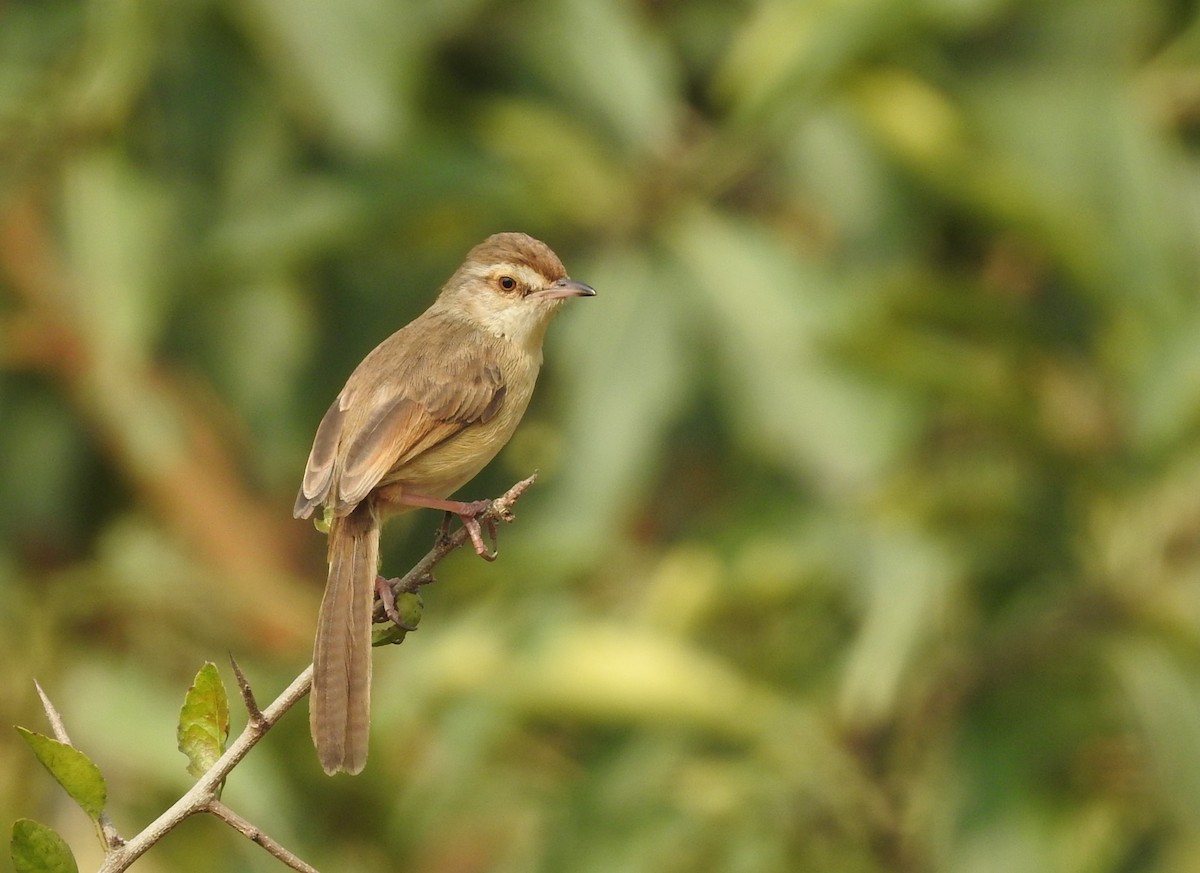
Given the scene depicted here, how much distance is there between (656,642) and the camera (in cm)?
602

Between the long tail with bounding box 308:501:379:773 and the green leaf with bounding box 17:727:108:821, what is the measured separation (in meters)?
0.31

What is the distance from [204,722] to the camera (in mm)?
2568

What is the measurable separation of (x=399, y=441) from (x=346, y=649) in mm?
519

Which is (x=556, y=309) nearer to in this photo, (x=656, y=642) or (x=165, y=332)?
(x=656, y=642)

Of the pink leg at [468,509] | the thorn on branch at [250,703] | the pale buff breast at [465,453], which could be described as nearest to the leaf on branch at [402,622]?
the pink leg at [468,509]

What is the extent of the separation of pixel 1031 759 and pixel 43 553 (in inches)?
150

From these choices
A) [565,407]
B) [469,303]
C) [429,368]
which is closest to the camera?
[429,368]

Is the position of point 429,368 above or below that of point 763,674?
below

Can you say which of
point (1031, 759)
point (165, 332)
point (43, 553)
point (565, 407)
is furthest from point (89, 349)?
point (1031, 759)

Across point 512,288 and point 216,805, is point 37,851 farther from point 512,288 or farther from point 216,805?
point 512,288

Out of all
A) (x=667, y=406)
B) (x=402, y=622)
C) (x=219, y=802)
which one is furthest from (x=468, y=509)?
(x=667, y=406)

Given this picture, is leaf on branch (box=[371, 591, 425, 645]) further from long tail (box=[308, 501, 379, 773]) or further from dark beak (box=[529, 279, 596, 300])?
dark beak (box=[529, 279, 596, 300])

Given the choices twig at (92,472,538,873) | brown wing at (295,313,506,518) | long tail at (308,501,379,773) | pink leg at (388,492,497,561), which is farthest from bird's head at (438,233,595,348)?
twig at (92,472,538,873)

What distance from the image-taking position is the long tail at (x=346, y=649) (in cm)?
267
